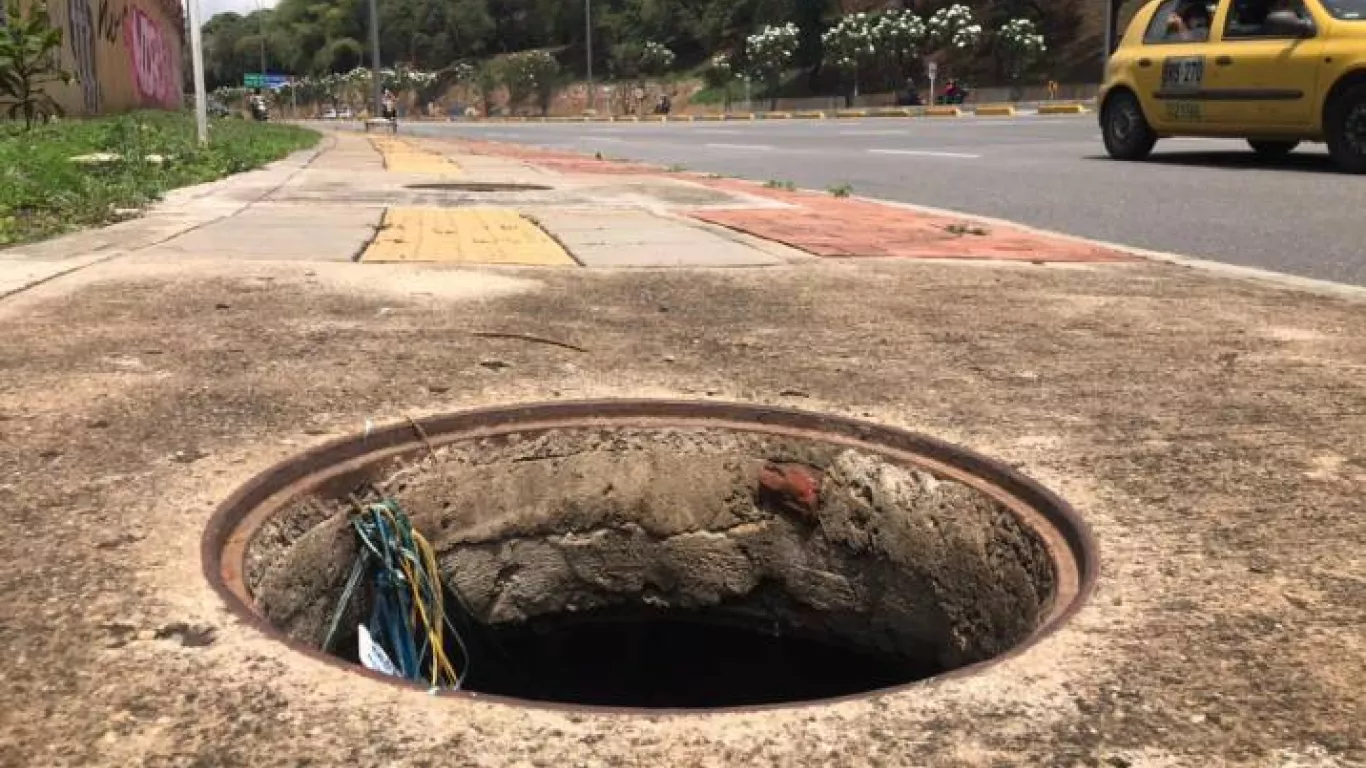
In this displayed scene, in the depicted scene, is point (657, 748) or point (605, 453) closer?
point (657, 748)

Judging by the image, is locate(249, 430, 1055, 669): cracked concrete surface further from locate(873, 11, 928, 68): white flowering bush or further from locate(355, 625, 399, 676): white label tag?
locate(873, 11, 928, 68): white flowering bush

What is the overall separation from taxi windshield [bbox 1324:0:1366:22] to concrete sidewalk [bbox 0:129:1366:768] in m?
5.46

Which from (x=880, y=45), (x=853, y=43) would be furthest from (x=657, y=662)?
(x=853, y=43)

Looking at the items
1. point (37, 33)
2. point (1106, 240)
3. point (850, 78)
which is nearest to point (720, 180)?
point (1106, 240)

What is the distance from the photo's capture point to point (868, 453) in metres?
2.58

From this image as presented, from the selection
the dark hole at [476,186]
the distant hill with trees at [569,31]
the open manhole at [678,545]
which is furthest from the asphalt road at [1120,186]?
the distant hill with trees at [569,31]

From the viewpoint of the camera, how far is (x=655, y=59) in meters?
78.9

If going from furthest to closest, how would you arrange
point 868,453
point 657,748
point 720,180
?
point 720,180
point 868,453
point 657,748

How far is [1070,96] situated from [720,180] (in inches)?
1367

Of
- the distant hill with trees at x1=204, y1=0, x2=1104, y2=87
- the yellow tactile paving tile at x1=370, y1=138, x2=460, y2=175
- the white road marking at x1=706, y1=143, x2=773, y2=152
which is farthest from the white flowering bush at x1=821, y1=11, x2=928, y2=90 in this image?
the yellow tactile paving tile at x1=370, y1=138, x2=460, y2=175

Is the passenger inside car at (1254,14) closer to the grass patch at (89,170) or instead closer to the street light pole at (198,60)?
the grass patch at (89,170)

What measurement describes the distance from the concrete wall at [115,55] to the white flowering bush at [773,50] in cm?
3717

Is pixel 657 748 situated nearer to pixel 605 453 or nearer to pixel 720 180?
pixel 605 453

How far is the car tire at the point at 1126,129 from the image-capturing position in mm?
11602
